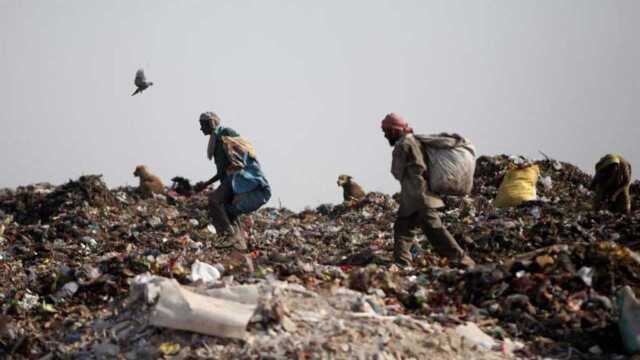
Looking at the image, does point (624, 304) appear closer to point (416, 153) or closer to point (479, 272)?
point (479, 272)

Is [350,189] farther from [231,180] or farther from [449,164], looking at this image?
[449,164]

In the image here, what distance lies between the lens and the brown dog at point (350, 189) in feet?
56.3

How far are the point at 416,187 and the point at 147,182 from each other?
9.99 m

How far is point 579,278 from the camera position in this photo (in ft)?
19.1

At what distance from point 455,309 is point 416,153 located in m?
1.84

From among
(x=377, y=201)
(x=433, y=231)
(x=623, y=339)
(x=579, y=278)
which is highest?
(x=377, y=201)

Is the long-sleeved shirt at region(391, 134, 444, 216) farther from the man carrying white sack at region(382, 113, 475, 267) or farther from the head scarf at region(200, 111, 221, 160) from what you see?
the head scarf at region(200, 111, 221, 160)

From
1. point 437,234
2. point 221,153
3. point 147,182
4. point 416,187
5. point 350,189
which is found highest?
point 350,189

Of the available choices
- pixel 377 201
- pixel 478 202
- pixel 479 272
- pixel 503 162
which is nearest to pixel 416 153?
pixel 479 272

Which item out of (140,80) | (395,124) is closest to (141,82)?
(140,80)

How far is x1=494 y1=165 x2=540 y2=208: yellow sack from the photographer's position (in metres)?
11.1

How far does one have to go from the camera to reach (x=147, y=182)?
15.9m

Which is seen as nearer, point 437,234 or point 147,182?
point 437,234

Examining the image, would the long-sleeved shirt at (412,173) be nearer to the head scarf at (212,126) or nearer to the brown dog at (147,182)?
the head scarf at (212,126)
